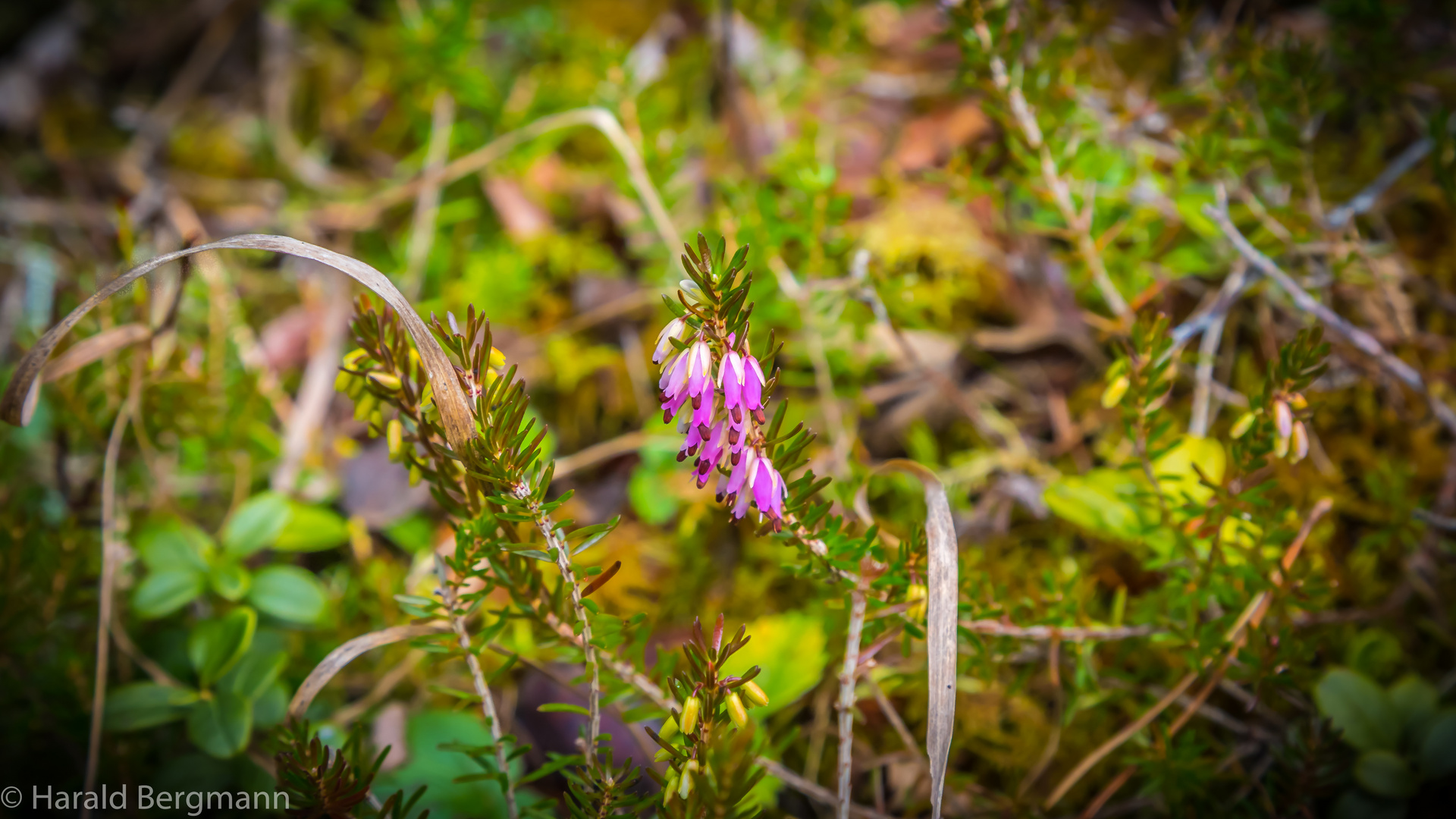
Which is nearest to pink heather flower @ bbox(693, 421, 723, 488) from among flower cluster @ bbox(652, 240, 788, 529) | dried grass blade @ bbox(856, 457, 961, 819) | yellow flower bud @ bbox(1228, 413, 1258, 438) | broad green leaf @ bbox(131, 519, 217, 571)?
flower cluster @ bbox(652, 240, 788, 529)

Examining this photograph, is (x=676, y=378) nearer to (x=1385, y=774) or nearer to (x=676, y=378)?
(x=676, y=378)

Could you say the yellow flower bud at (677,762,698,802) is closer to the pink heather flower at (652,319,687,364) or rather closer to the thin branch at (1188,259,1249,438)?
the pink heather flower at (652,319,687,364)

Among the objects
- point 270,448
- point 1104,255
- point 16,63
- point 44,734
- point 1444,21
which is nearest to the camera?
point 44,734

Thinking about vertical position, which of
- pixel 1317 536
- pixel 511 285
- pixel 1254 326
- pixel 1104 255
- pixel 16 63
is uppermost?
pixel 16 63

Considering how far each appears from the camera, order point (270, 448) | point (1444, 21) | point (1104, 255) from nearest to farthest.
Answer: point (1104, 255), point (270, 448), point (1444, 21)

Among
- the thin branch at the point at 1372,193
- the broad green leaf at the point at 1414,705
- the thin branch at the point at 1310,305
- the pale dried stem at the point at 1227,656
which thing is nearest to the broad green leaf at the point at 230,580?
the pale dried stem at the point at 1227,656

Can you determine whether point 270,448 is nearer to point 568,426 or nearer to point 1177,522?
point 568,426

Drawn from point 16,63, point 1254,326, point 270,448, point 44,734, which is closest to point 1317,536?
point 1254,326

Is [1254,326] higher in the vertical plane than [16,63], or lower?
lower
